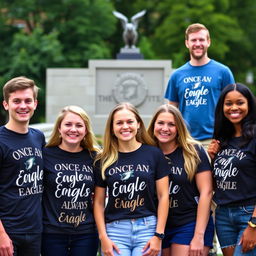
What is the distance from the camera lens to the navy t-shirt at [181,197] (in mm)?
3898

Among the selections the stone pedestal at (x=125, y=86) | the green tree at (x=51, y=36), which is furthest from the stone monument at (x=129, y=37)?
the green tree at (x=51, y=36)

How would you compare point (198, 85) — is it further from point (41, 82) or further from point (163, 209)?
point (41, 82)

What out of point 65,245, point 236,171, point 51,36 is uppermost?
point 51,36

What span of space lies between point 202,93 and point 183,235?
1.88 meters

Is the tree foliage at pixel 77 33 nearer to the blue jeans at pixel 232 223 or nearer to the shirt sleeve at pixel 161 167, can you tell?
the shirt sleeve at pixel 161 167

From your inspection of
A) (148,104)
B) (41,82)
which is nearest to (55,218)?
(148,104)

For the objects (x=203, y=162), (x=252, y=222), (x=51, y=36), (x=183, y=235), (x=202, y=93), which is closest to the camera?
(x=252, y=222)

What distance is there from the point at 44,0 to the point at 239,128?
77.7 feet

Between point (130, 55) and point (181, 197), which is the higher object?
point (130, 55)

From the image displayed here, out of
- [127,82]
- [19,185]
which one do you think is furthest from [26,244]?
[127,82]

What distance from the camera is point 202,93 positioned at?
530cm

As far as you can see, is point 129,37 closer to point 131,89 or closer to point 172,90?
point 131,89

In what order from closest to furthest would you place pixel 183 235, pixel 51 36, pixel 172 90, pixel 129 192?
1. pixel 129 192
2. pixel 183 235
3. pixel 172 90
4. pixel 51 36

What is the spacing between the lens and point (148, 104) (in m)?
16.5
